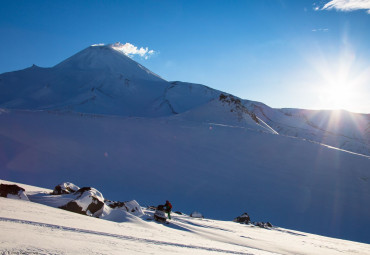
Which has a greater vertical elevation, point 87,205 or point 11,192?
point 11,192

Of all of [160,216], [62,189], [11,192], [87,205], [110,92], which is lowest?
[160,216]

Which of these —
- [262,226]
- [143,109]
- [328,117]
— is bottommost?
[262,226]

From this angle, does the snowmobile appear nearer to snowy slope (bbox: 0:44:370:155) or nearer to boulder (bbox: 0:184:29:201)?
boulder (bbox: 0:184:29:201)

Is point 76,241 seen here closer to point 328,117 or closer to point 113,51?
point 113,51

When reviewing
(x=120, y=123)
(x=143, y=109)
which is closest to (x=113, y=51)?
(x=143, y=109)

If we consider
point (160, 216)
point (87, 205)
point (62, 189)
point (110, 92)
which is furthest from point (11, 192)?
point (110, 92)

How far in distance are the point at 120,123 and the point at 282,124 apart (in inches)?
2762

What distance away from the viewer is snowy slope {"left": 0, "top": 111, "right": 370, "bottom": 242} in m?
16.1

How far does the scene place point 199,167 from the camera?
20047 millimetres

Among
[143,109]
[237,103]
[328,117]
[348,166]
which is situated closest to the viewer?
[348,166]

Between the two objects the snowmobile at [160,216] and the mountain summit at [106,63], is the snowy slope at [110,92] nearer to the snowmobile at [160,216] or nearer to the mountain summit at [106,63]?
the mountain summit at [106,63]

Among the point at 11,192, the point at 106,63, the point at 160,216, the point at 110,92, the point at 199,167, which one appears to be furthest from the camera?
the point at 106,63

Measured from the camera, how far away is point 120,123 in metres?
25.7

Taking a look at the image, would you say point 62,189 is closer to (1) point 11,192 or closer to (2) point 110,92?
(1) point 11,192
